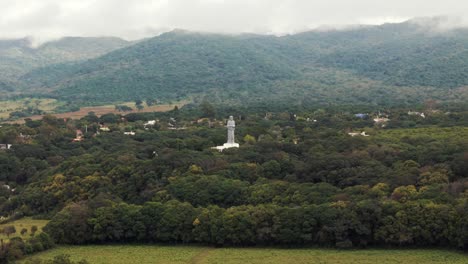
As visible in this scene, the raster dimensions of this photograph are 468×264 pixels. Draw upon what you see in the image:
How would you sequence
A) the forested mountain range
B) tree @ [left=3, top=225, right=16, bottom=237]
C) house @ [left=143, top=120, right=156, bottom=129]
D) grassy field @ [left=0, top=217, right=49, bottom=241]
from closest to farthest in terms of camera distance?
tree @ [left=3, top=225, right=16, bottom=237]
grassy field @ [left=0, top=217, right=49, bottom=241]
house @ [left=143, top=120, right=156, bottom=129]
the forested mountain range

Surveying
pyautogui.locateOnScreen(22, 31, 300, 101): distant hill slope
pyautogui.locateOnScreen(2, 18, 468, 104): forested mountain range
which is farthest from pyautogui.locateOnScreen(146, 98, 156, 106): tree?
pyautogui.locateOnScreen(2, 18, 468, 104): forested mountain range

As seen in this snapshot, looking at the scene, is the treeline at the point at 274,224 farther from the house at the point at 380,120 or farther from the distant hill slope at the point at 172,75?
the distant hill slope at the point at 172,75

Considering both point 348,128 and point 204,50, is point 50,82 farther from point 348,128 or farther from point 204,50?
point 348,128

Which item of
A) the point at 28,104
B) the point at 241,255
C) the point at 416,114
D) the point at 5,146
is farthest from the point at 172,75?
the point at 241,255

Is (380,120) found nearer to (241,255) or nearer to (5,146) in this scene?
(5,146)

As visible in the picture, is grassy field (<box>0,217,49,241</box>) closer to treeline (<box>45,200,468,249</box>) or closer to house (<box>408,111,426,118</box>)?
treeline (<box>45,200,468,249</box>)
